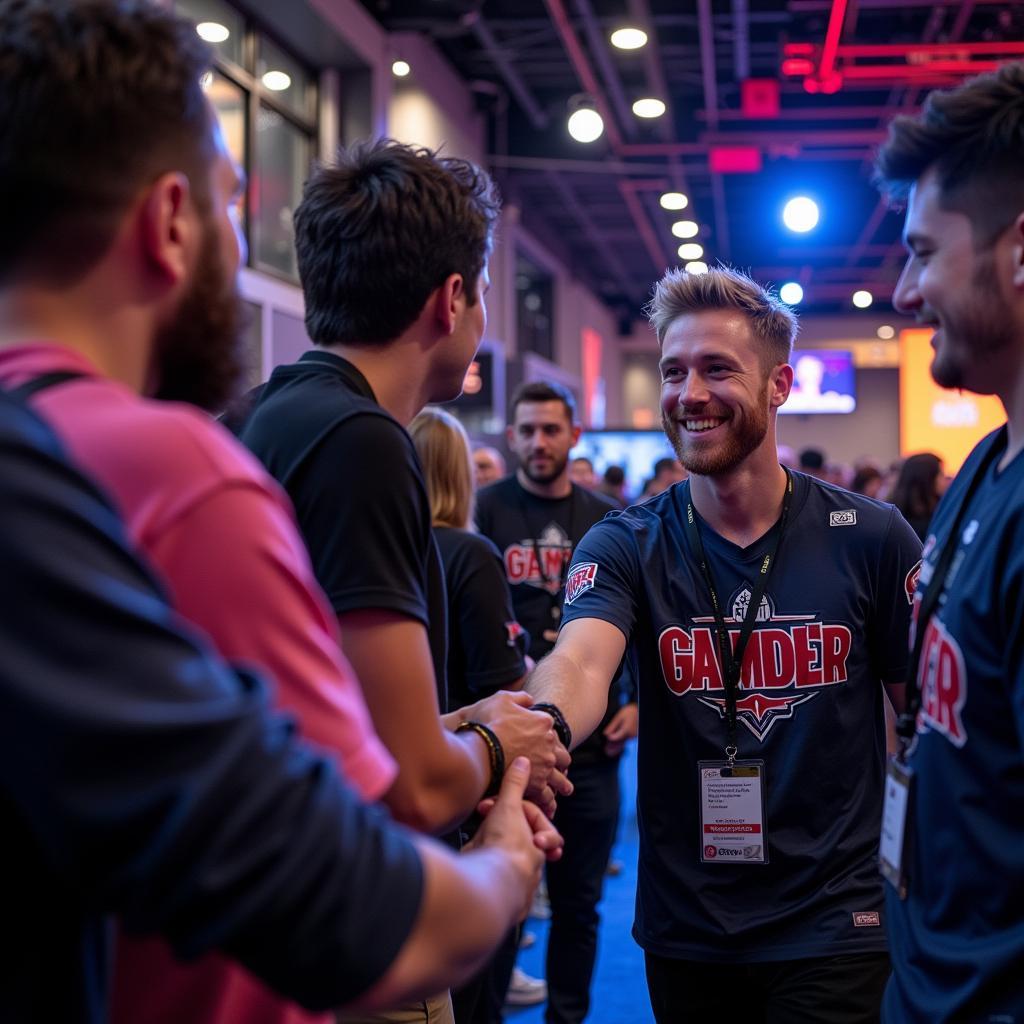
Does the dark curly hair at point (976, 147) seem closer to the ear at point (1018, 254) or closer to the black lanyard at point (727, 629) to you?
the ear at point (1018, 254)

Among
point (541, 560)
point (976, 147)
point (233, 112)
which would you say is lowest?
point (541, 560)

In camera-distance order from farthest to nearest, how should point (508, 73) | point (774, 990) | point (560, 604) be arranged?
point (508, 73)
point (560, 604)
point (774, 990)

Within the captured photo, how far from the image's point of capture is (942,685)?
4.79 ft

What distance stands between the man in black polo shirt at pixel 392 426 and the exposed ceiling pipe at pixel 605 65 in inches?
322

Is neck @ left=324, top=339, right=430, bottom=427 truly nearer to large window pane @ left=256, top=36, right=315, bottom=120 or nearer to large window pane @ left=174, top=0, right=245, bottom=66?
large window pane @ left=174, top=0, right=245, bottom=66

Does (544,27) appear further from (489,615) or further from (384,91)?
(489,615)

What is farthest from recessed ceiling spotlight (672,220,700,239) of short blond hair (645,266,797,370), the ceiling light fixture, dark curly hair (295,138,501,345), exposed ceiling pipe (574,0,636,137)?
dark curly hair (295,138,501,345)

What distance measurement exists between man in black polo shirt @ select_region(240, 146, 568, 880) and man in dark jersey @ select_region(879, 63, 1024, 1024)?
0.52 m

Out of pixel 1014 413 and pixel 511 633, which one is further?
pixel 511 633

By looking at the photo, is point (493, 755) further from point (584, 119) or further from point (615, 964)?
point (584, 119)

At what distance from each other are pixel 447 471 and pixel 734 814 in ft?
4.73

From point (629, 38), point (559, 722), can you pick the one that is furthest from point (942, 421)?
point (559, 722)

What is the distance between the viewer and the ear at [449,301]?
1660 mm

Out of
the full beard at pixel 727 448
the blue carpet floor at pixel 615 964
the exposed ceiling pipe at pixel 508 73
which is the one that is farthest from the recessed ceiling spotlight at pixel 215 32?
the full beard at pixel 727 448
